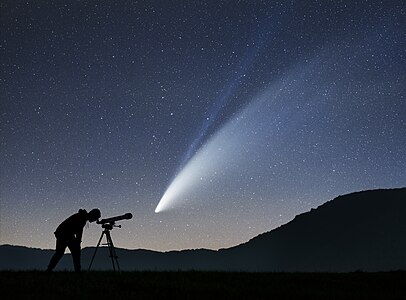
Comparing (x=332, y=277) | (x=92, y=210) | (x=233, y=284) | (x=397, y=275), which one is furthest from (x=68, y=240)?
(x=397, y=275)

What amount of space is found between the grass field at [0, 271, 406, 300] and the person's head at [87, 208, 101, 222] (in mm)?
1683

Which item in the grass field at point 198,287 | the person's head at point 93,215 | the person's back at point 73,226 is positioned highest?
the person's head at point 93,215

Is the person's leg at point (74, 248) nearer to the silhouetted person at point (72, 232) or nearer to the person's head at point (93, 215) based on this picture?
the silhouetted person at point (72, 232)

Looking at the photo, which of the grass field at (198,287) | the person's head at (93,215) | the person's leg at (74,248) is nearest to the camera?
the grass field at (198,287)

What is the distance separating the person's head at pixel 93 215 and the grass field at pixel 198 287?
1.68 meters

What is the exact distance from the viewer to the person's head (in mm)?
16409

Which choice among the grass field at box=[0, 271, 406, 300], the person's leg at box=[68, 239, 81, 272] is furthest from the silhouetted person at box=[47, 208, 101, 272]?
the grass field at box=[0, 271, 406, 300]

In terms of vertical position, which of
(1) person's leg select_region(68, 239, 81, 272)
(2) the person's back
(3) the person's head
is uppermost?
(3) the person's head

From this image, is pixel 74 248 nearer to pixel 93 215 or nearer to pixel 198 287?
pixel 93 215

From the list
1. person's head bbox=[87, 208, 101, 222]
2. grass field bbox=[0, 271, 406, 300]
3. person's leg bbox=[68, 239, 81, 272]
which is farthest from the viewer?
person's head bbox=[87, 208, 101, 222]

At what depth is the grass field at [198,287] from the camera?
38.5 feet

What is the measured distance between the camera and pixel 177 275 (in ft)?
53.3

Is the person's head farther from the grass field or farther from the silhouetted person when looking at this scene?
the grass field

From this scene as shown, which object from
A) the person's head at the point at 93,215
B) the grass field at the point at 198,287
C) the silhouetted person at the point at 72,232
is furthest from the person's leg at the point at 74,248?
the person's head at the point at 93,215
